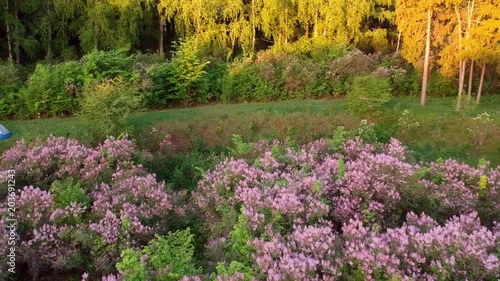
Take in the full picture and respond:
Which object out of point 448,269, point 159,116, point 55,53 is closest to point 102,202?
point 448,269

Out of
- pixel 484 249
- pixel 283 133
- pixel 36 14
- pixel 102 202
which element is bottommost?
pixel 283 133

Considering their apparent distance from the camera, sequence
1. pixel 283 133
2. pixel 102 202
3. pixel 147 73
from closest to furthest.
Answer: pixel 102 202 < pixel 283 133 < pixel 147 73

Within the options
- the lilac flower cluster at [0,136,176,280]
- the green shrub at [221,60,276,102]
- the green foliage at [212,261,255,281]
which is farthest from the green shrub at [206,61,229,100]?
the green foliage at [212,261,255,281]

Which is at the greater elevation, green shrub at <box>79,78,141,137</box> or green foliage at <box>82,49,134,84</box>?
green foliage at <box>82,49,134,84</box>

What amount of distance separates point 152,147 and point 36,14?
13675 millimetres

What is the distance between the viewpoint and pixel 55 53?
74.7 ft

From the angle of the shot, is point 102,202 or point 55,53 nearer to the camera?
point 102,202

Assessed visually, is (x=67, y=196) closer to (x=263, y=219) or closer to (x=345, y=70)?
(x=263, y=219)

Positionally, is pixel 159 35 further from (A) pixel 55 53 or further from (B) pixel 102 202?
(B) pixel 102 202

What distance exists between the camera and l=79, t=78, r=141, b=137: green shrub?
11.9 meters

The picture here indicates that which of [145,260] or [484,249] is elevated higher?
[484,249]

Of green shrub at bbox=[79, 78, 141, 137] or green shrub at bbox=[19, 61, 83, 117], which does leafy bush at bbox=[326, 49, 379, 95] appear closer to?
green shrub at bbox=[79, 78, 141, 137]

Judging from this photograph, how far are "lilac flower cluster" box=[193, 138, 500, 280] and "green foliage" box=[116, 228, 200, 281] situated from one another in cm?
86

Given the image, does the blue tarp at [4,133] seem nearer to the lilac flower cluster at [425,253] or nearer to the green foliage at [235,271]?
the green foliage at [235,271]
